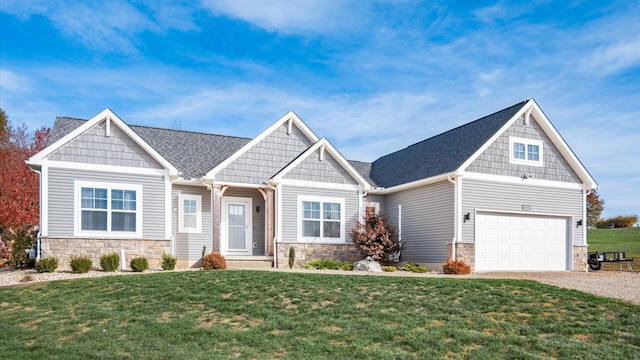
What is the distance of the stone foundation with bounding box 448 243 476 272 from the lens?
19.5 metres

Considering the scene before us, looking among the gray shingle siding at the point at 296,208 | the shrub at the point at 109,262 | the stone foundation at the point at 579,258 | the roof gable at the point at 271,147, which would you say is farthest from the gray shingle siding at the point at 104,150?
the stone foundation at the point at 579,258

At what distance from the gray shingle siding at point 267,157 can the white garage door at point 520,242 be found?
7763 mm

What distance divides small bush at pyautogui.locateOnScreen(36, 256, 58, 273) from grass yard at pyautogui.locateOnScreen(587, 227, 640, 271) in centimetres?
2343

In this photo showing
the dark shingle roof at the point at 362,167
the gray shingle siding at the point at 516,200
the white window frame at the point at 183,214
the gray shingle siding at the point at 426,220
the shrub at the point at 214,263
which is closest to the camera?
the shrub at the point at 214,263

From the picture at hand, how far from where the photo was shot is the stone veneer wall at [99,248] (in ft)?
56.0

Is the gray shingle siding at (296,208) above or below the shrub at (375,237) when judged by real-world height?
above

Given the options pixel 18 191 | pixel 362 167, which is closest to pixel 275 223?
pixel 362 167

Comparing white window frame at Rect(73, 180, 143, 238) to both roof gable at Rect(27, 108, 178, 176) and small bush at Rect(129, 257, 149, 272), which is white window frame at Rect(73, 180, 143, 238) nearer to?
roof gable at Rect(27, 108, 178, 176)

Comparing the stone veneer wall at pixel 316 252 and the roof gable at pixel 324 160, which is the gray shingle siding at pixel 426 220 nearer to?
the roof gable at pixel 324 160

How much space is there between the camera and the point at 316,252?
20.6 meters

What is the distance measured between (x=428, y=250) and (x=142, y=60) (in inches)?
520

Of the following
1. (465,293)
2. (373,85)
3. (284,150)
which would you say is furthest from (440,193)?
(465,293)

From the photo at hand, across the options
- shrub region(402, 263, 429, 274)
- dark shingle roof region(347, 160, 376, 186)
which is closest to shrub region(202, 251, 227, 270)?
shrub region(402, 263, 429, 274)

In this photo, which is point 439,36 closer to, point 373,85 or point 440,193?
point 373,85
